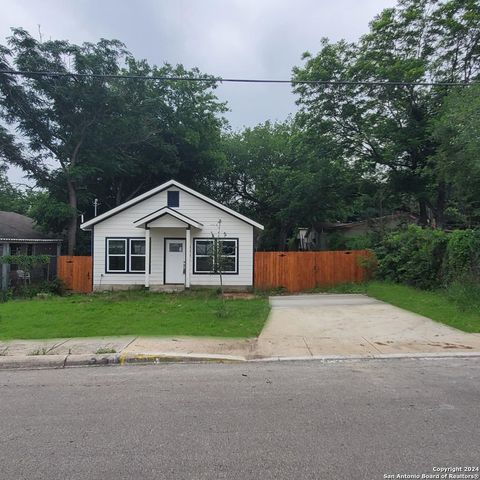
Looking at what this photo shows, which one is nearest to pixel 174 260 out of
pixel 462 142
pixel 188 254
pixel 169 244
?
pixel 169 244

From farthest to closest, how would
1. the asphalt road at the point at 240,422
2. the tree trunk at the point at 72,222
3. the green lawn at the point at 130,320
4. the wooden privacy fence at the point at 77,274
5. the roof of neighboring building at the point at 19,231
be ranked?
the tree trunk at the point at 72,222 < the roof of neighboring building at the point at 19,231 < the wooden privacy fence at the point at 77,274 < the green lawn at the point at 130,320 < the asphalt road at the point at 240,422

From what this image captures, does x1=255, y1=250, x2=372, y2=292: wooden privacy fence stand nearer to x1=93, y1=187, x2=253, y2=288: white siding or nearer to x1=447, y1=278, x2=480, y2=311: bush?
x1=93, y1=187, x2=253, y2=288: white siding

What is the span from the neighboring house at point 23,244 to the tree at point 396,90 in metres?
17.1

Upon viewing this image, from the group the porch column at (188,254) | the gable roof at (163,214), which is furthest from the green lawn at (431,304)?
the gable roof at (163,214)

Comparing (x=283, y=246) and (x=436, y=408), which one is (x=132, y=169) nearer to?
(x=283, y=246)

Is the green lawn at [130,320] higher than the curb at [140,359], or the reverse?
the green lawn at [130,320]

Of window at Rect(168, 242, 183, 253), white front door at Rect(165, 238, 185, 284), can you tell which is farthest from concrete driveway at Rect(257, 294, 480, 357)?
window at Rect(168, 242, 183, 253)

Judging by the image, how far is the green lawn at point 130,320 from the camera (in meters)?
9.87

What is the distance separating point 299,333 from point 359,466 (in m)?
6.26

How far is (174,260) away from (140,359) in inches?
528

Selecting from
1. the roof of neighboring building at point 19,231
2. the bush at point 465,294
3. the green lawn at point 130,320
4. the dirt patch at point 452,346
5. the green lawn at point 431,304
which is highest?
the roof of neighboring building at point 19,231

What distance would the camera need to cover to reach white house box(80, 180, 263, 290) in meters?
20.8

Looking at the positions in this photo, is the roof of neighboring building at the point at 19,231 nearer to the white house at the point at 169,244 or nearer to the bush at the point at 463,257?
the white house at the point at 169,244

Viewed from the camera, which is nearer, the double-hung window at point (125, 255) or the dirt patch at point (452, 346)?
the dirt patch at point (452, 346)
